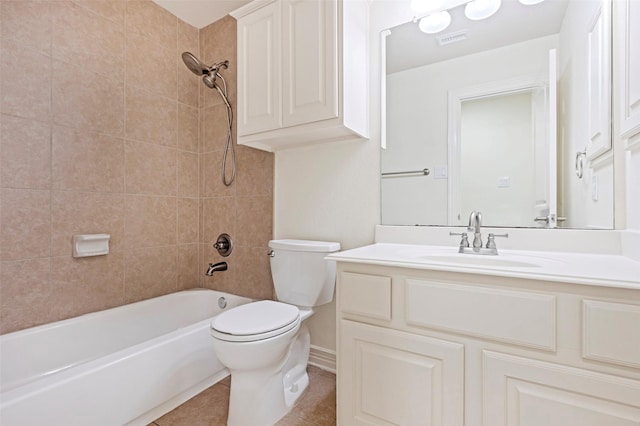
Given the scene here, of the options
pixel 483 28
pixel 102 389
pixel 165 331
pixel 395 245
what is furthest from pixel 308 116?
pixel 165 331

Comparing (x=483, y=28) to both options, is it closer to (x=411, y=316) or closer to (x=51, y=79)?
(x=411, y=316)

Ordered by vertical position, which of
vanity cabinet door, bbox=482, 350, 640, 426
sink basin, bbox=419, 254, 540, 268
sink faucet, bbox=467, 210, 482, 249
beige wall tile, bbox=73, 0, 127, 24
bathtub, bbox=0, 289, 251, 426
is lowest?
bathtub, bbox=0, 289, 251, 426

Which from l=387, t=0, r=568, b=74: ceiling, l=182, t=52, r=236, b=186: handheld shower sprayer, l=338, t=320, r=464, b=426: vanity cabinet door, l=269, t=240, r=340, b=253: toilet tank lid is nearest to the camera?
l=338, t=320, r=464, b=426: vanity cabinet door

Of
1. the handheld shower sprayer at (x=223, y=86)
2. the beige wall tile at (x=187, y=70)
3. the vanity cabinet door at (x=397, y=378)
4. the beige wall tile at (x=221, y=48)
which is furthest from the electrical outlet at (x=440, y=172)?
the beige wall tile at (x=187, y=70)

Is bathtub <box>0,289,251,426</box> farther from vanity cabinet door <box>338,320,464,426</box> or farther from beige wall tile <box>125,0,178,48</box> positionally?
beige wall tile <box>125,0,178,48</box>

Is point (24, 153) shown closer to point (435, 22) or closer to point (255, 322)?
point (255, 322)

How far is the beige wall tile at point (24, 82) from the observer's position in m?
1.42

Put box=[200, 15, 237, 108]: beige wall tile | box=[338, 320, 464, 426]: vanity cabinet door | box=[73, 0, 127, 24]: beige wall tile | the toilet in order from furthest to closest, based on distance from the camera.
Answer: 1. box=[200, 15, 237, 108]: beige wall tile
2. box=[73, 0, 127, 24]: beige wall tile
3. the toilet
4. box=[338, 320, 464, 426]: vanity cabinet door

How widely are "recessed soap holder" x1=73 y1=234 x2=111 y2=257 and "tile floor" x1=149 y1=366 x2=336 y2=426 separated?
0.98 m

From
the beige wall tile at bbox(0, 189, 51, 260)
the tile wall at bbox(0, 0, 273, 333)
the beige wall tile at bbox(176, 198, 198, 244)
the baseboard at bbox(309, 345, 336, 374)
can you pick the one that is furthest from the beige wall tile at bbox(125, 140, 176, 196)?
the baseboard at bbox(309, 345, 336, 374)

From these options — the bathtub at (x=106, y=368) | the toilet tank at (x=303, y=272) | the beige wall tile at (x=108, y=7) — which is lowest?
the bathtub at (x=106, y=368)

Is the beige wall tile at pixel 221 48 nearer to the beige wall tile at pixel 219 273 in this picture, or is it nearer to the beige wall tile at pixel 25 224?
the beige wall tile at pixel 219 273

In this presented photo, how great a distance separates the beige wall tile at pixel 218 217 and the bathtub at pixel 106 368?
0.53m

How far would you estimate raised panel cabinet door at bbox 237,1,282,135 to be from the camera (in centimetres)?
158
